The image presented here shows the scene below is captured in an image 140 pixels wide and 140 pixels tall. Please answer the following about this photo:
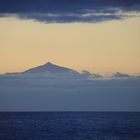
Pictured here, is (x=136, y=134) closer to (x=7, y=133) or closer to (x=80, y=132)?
(x=80, y=132)

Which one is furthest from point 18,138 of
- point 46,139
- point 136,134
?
point 136,134

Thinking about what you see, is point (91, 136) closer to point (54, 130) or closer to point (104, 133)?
point (104, 133)

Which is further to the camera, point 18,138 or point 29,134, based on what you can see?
point 29,134

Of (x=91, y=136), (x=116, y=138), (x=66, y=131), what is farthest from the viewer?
(x=66, y=131)

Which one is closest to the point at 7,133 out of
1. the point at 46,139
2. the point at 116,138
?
the point at 46,139

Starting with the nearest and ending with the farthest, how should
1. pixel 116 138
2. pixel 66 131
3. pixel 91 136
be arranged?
pixel 116 138
pixel 91 136
pixel 66 131

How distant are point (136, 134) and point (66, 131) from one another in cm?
487

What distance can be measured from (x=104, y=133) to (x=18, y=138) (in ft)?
18.9

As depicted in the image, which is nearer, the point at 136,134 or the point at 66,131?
the point at 136,134

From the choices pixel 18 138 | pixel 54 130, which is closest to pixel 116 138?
pixel 18 138

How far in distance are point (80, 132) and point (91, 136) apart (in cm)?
352

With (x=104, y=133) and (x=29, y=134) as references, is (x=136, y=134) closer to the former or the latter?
(x=104, y=133)

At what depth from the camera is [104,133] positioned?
3469 cm

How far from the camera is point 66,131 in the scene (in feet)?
121
